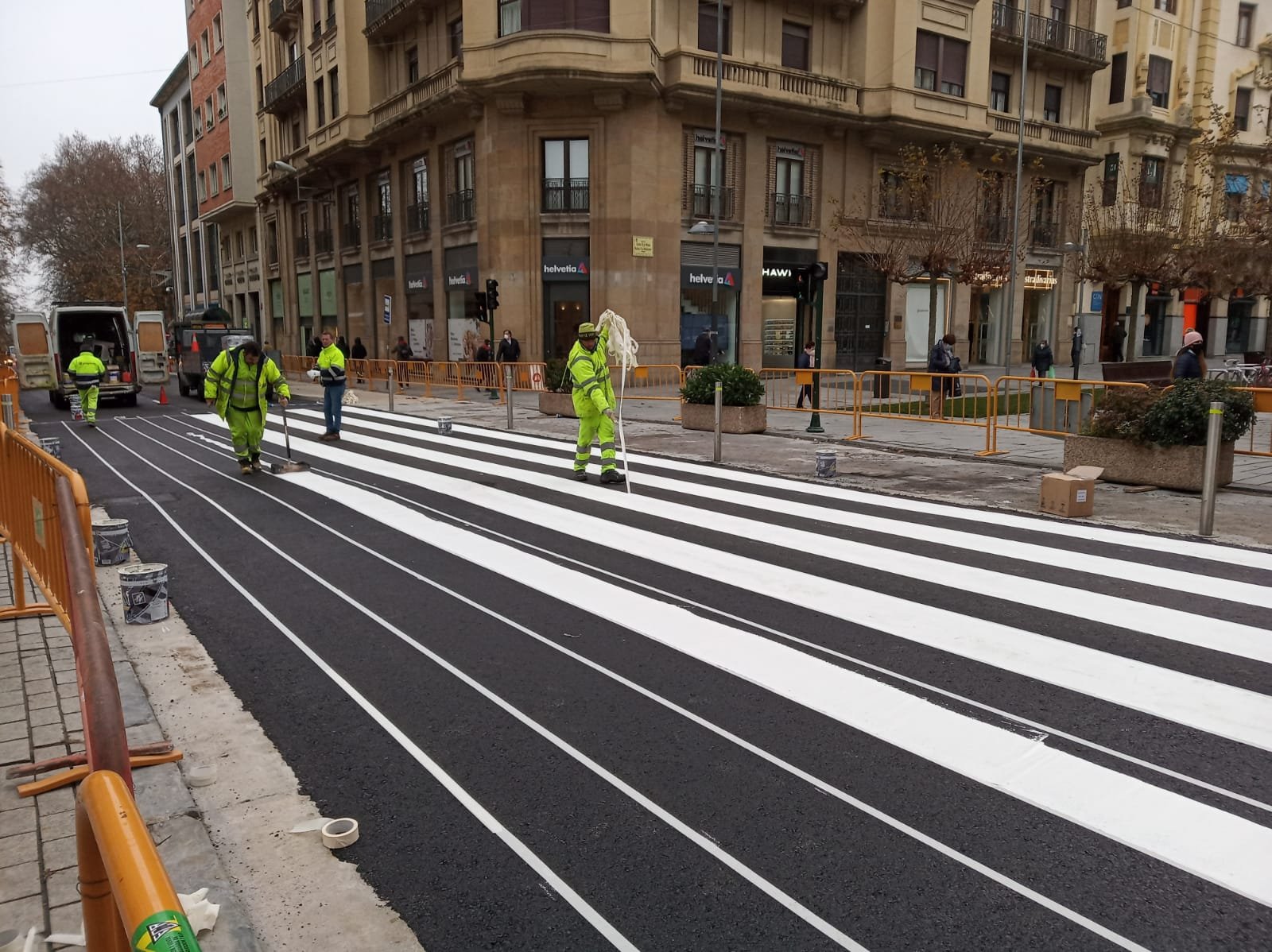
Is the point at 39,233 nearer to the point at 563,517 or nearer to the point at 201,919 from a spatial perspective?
the point at 563,517

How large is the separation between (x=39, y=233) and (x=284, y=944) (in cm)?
7889

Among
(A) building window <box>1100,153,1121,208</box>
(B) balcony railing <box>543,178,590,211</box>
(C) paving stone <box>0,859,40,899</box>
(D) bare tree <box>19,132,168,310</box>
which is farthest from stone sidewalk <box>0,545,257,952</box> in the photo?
(D) bare tree <box>19,132,168,310</box>

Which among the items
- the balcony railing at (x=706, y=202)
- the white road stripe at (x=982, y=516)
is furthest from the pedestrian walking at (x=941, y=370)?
the balcony railing at (x=706, y=202)

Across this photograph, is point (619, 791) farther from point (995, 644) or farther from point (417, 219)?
point (417, 219)

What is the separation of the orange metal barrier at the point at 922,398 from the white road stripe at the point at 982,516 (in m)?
4.14

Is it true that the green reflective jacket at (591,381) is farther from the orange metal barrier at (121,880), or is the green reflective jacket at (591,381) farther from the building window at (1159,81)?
the building window at (1159,81)

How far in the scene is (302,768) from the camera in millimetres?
3830

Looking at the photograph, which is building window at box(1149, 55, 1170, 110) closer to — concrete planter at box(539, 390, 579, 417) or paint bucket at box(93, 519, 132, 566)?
concrete planter at box(539, 390, 579, 417)

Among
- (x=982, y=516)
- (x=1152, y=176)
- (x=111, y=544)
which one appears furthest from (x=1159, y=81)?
(x=111, y=544)

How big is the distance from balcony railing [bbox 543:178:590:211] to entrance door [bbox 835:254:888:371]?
33.1ft

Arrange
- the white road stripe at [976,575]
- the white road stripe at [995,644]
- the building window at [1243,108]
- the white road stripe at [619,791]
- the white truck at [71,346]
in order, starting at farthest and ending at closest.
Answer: the building window at [1243,108]
the white truck at [71,346]
the white road stripe at [976,575]
the white road stripe at [995,644]
the white road stripe at [619,791]

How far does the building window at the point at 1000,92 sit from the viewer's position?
37.6m

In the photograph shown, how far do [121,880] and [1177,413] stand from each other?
1097 cm

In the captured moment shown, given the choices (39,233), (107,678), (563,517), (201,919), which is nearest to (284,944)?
(201,919)
